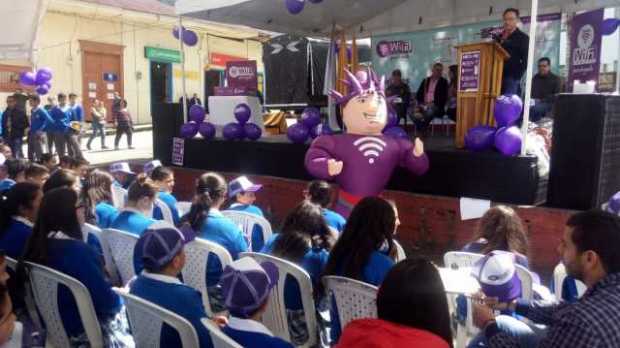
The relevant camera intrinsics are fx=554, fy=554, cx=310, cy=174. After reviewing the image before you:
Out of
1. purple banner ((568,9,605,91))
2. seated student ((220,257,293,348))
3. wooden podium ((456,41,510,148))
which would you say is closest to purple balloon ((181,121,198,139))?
wooden podium ((456,41,510,148))

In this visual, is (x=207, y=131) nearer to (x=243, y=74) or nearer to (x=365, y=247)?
(x=243, y=74)

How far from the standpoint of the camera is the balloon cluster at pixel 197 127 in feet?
26.7

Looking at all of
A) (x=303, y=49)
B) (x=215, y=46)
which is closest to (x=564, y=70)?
(x=303, y=49)

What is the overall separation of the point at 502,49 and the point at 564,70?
3.85 m

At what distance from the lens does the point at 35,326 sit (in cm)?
283

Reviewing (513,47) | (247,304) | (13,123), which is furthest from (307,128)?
(13,123)

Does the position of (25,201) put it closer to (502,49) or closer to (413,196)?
(413,196)

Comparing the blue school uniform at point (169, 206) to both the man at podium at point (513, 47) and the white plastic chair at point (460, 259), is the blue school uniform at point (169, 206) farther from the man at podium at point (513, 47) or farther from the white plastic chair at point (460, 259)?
the man at podium at point (513, 47)

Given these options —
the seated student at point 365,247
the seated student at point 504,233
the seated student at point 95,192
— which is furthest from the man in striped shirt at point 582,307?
the seated student at point 95,192

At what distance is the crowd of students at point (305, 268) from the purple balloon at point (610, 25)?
5.78 metres

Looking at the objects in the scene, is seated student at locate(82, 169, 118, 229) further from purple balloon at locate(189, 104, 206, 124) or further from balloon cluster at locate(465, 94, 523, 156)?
purple balloon at locate(189, 104, 206, 124)

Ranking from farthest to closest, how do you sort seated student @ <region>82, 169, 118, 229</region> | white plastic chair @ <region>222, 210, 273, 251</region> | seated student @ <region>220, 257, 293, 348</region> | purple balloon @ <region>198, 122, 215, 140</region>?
purple balloon @ <region>198, 122, 215, 140</region>, seated student @ <region>82, 169, 118, 229</region>, white plastic chair @ <region>222, 210, 273, 251</region>, seated student @ <region>220, 257, 293, 348</region>

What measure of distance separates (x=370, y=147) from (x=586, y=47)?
421 centimetres

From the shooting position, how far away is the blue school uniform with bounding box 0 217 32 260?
3.18 metres
